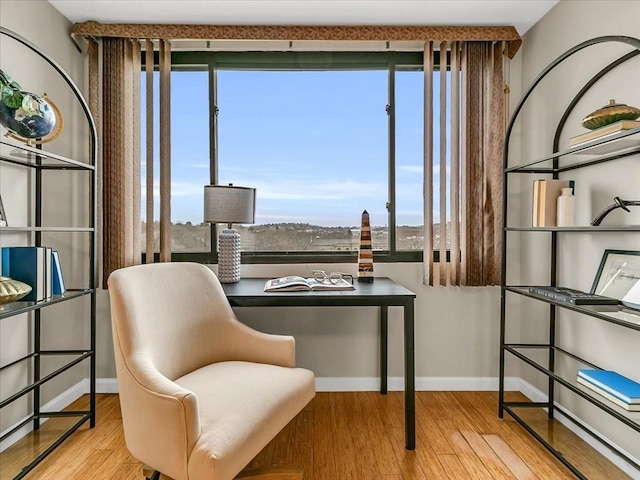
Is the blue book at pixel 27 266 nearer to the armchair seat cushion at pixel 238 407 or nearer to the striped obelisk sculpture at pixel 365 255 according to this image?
the armchair seat cushion at pixel 238 407

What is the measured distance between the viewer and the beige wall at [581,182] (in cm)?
195

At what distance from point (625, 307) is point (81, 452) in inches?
99.7

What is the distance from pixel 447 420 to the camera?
2426mm

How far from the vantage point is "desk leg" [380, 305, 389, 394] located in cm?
276

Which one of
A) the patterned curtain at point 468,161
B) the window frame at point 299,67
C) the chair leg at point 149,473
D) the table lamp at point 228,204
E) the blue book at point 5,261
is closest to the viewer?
the chair leg at point 149,473

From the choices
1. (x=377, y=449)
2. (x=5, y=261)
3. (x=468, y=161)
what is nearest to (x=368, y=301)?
(x=377, y=449)

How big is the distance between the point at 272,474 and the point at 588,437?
1608 mm

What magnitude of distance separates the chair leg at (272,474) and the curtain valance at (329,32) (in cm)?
237

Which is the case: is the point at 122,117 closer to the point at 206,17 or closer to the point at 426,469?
the point at 206,17

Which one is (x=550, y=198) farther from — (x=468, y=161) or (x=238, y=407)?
(x=238, y=407)

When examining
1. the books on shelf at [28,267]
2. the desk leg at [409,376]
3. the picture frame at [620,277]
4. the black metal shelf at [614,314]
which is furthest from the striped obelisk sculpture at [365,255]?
the books on shelf at [28,267]

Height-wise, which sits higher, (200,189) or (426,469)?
(200,189)

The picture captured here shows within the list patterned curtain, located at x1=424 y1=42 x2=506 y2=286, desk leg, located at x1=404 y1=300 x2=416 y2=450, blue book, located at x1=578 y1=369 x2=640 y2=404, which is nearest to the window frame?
patterned curtain, located at x1=424 y1=42 x2=506 y2=286

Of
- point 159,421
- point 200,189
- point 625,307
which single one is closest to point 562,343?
point 625,307
